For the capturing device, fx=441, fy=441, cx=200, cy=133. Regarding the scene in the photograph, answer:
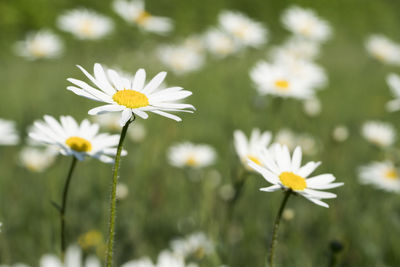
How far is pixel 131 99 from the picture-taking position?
1.19 meters

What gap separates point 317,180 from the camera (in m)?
1.29

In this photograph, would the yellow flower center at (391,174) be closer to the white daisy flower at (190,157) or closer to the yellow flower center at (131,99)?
the white daisy flower at (190,157)

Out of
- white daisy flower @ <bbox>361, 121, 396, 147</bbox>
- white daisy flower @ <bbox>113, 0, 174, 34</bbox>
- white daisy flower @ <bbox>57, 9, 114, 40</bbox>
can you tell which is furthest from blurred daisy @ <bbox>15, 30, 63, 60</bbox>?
white daisy flower @ <bbox>361, 121, 396, 147</bbox>

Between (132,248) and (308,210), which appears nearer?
(132,248)

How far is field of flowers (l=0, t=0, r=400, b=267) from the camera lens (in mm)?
1326

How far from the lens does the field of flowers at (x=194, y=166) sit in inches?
52.2

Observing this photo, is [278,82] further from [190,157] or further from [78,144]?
[78,144]

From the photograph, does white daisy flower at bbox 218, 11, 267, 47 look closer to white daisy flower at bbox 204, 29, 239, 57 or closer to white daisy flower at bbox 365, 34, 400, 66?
white daisy flower at bbox 204, 29, 239, 57

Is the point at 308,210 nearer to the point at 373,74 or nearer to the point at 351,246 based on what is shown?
the point at 351,246

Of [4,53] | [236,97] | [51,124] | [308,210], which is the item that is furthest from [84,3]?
[51,124]

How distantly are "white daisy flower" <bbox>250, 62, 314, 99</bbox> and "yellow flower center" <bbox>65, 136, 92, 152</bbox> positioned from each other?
1267 millimetres

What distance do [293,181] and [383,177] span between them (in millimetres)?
1679

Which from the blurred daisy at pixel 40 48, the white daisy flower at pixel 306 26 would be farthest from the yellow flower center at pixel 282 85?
the blurred daisy at pixel 40 48

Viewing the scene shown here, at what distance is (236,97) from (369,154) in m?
1.92
